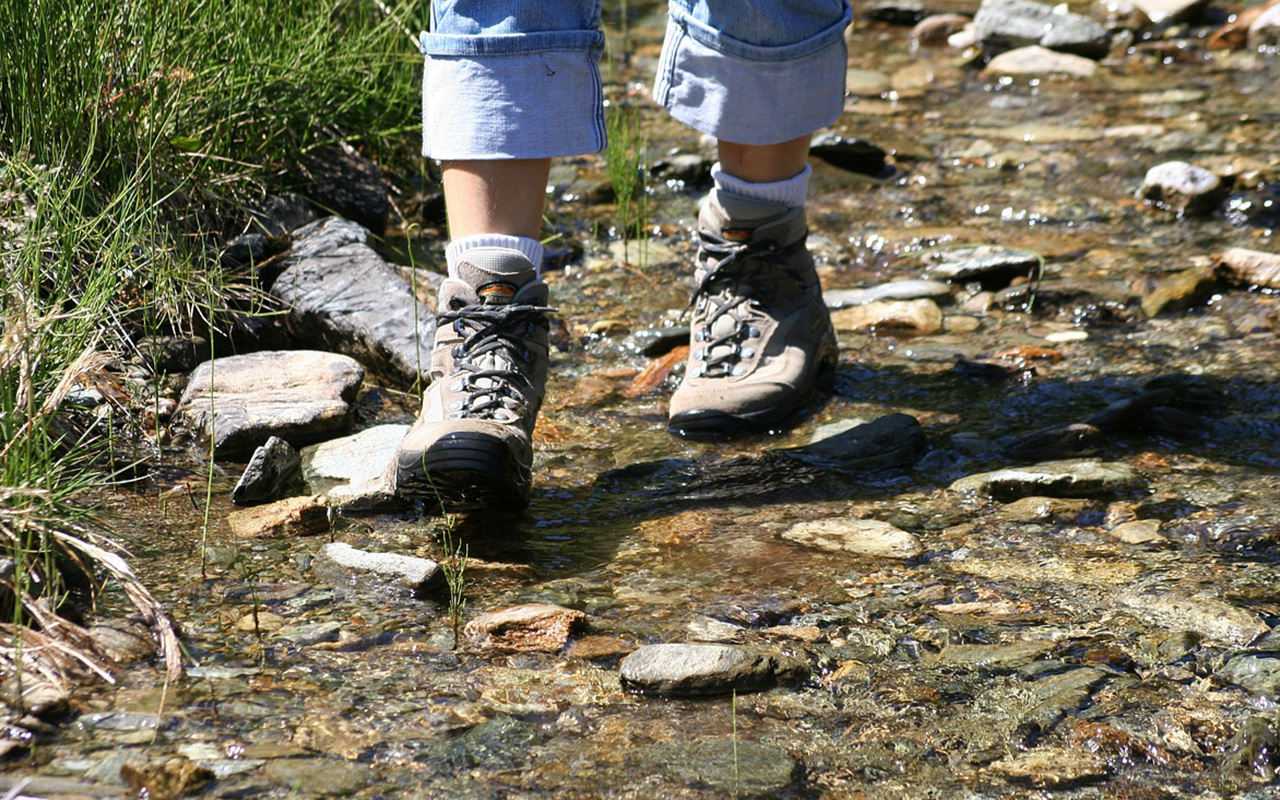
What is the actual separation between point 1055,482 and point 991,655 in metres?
0.68

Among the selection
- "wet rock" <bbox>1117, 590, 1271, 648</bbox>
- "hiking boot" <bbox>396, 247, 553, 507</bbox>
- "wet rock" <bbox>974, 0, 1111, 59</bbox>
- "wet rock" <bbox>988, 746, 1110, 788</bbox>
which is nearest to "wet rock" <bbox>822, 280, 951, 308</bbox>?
"hiking boot" <bbox>396, 247, 553, 507</bbox>

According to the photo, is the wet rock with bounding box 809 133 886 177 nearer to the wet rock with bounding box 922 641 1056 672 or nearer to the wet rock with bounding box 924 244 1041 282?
the wet rock with bounding box 924 244 1041 282

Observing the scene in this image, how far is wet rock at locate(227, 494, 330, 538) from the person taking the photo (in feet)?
7.62

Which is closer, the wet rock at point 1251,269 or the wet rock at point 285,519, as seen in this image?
the wet rock at point 285,519

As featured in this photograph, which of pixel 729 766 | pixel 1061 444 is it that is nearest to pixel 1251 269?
pixel 1061 444

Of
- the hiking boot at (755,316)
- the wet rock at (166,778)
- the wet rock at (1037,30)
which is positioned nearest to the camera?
the wet rock at (166,778)

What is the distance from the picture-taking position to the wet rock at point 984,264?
3709mm

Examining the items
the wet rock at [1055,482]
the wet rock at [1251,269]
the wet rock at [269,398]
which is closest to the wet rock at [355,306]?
the wet rock at [269,398]

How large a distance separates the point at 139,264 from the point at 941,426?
184 cm

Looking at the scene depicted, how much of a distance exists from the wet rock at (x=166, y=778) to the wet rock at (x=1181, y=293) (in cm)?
277

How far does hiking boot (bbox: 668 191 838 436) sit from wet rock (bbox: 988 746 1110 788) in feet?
4.35

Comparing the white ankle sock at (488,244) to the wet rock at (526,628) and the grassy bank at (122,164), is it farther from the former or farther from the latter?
the wet rock at (526,628)

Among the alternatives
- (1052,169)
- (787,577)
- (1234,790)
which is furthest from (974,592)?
(1052,169)

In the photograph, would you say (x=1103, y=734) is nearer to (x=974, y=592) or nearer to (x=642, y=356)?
(x=974, y=592)
